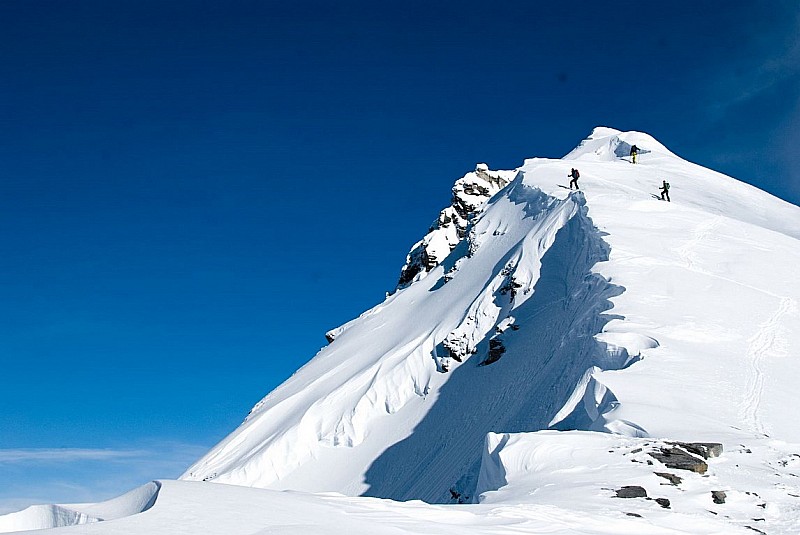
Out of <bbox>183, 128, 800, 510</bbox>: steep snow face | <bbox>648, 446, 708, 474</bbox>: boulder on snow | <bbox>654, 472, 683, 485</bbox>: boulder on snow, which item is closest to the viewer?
<bbox>654, 472, 683, 485</bbox>: boulder on snow

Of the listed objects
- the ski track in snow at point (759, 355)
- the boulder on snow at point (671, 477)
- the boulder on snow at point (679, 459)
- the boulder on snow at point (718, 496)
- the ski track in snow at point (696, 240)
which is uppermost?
the ski track in snow at point (696, 240)

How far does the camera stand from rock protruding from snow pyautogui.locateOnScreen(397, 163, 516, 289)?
55906 mm

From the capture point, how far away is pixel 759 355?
2156 centimetres

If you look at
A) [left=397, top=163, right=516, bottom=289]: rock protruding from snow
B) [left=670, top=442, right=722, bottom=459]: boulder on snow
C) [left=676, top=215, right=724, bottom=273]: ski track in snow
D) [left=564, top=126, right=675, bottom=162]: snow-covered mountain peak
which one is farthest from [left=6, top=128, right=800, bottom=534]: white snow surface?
[left=564, top=126, right=675, bottom=162]: snow-covered mountain peak

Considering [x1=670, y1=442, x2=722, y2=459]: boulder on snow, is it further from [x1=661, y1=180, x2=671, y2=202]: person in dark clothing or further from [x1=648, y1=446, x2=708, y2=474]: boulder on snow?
[x1=661, y1=180, x2=671, y2=202]: person in dark clothing

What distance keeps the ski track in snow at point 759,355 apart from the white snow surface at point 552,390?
0.08 metres

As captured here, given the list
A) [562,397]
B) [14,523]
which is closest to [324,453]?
[562,397]

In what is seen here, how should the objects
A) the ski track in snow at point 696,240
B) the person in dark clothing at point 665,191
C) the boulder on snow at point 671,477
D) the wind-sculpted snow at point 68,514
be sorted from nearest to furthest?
the wind-sculpted snow at point 68,514
the boulder on snow at point 671,477
the ski track in snow at point 696,240
the person in dark clothing at point 665,191

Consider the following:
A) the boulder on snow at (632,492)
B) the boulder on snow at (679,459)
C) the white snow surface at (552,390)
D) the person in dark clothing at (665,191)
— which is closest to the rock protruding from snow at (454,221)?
the white snow surface at (552,390)

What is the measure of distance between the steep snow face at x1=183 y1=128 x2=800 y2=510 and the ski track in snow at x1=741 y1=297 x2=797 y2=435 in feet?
0.24

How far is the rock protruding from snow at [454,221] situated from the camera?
183 ft

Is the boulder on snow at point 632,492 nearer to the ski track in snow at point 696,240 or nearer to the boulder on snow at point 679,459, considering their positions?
the boulder on snow at point 679,459

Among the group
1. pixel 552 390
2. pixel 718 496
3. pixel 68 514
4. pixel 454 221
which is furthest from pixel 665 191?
pixel 68 514

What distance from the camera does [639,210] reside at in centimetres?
3634
